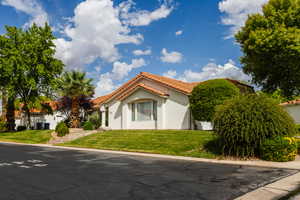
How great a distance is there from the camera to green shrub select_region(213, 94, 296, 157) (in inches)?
437

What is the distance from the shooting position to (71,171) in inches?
340

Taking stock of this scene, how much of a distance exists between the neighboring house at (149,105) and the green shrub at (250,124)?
9052 mm

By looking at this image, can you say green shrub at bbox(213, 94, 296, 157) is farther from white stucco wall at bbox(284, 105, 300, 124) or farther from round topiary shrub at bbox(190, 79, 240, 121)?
white stucco wall at bbox(284, 105, 300, 124)

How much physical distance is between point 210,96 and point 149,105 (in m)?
7.20

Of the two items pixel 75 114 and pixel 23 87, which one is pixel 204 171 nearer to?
pixel 75 114

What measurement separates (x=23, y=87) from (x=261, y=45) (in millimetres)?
30690

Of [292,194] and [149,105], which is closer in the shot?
[292,194]

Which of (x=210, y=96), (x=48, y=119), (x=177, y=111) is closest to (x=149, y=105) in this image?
(x=177, y=111)

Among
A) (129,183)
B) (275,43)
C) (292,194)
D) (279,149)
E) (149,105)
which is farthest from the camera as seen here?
(149,105)

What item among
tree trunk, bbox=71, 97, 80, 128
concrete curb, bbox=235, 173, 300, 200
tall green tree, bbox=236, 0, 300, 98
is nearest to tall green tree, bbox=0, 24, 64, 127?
tree trunk, bbox=71, 97, 80, 128

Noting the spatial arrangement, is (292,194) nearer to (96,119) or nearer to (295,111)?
(295,111)

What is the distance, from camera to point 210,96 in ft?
61.2

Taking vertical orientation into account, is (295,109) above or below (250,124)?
above

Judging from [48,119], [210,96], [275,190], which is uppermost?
[210,96]
